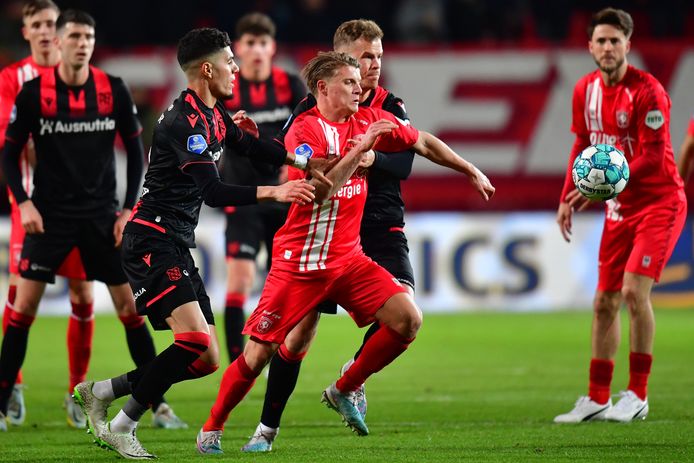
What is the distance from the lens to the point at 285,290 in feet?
20.8

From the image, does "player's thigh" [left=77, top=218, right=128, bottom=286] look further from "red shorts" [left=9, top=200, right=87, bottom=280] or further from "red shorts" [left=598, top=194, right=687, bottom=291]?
"red shorts" [left=598, top=194, right=687, bottom=291]

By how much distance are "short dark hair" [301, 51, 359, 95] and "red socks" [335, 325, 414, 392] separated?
135 centimetres

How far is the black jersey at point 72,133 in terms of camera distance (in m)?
7.41

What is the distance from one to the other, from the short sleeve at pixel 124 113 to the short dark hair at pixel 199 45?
1.42m

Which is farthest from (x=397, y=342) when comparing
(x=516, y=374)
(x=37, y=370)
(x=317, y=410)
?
(x=37, y=370)

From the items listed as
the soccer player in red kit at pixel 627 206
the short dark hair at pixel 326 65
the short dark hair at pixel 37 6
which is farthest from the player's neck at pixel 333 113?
the short dark hair at pixel 37 6

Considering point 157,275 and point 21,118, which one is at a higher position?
point 21,118

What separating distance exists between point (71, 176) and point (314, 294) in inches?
77.8

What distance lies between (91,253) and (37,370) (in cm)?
325

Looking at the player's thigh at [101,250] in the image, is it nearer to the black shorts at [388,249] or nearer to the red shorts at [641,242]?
the black shorts at [388,249]

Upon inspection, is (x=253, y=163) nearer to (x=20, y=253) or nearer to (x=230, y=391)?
(x=20, y=253)

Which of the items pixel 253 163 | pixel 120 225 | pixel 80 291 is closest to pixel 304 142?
pixel 120 225

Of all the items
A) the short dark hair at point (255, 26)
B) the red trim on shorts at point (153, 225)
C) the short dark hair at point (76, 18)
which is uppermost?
the short dark hair at point (76, 18)

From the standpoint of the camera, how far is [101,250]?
24.7 feet
